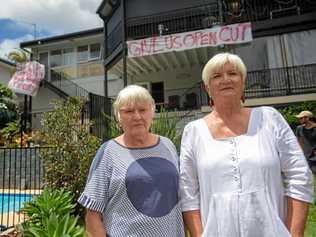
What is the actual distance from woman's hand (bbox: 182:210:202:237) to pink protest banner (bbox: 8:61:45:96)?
16.6 metres

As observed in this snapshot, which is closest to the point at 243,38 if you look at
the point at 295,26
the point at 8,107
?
the point at 295,26

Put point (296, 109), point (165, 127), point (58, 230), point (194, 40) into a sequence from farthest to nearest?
point (194, 40) < point (296, 109) < point (165, 127) < point (58, 230)

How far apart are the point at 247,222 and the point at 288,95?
12.0m

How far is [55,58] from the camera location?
2416cm

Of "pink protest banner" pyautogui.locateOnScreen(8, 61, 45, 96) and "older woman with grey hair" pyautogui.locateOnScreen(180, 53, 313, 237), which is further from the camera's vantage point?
"pink protest banner" pyautogui.locateOnScreen(8, 61, 45, 96)

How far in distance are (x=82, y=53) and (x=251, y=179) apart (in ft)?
74.8


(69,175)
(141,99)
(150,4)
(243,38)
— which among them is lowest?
(69,175)

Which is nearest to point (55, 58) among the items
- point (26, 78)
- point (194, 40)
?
point (26, 78)

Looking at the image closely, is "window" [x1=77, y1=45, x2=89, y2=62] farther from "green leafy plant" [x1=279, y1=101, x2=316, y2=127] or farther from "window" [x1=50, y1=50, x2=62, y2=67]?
"green leafy plant" [x1=279, y1=101, x2=316, y2=127]

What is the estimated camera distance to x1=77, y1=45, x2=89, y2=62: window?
23.0 meters

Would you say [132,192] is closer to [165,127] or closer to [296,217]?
[296,217]

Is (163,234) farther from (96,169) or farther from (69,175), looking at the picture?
(69,175)

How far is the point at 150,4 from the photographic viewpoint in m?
16.5

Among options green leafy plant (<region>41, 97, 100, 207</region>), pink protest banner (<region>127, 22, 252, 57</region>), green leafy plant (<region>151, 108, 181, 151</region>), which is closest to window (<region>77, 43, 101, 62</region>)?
pink protest banner (<region>127, 22, 252, 57</region>)
